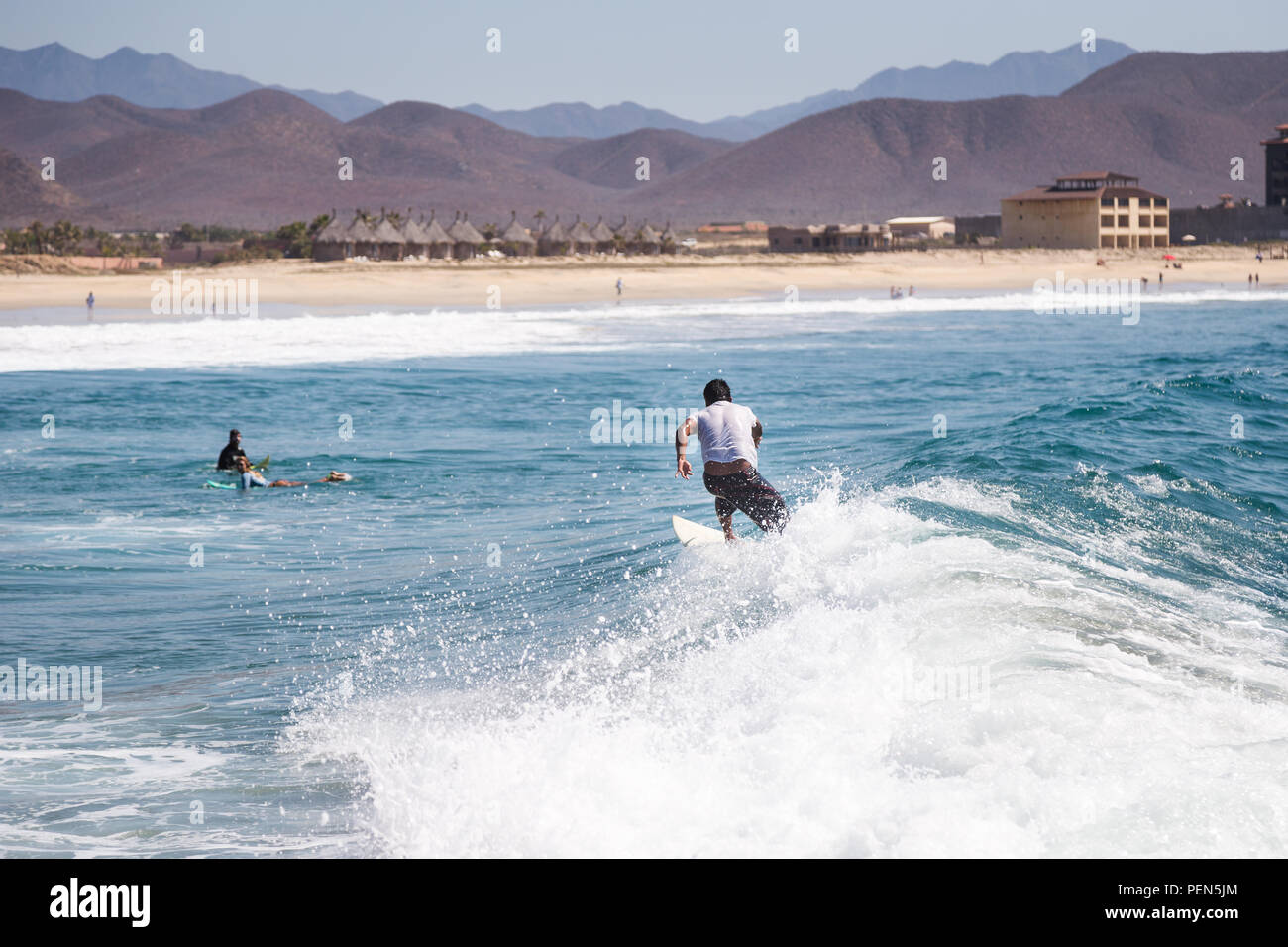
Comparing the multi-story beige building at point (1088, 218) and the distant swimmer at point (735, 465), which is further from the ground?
the multi-story beige building at point (1088, 218)

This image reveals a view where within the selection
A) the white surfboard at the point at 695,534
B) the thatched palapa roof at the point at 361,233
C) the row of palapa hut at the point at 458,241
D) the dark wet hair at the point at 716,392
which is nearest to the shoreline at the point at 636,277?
the row of palapa hut at the point at 458,241

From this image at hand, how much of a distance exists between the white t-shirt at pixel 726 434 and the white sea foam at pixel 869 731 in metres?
1.23

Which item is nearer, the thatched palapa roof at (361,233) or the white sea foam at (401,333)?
the white sea foam at (401,333)

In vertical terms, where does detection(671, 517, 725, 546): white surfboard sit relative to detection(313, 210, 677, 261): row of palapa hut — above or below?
below

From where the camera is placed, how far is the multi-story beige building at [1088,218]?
103 metres

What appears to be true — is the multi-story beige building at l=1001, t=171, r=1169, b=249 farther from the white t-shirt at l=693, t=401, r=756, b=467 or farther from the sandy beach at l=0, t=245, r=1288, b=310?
the white t-shirt at l=693, t=401, r=756, b=467

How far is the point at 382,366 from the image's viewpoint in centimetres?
3131

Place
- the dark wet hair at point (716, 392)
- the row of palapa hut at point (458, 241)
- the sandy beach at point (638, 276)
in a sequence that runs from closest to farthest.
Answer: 1. the dark wet hair at point (716, 392)
2. the sandy beach at point (638, 276)
3. the row of palapa hut at point (458, 241)

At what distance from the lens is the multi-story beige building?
103375 millimetres

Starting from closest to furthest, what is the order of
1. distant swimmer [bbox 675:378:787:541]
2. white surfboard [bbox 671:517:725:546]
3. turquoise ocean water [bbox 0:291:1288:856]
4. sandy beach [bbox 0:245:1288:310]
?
turquoise ocean water [bbox 0:291:1288:856]
distant swimmer [bbox 675:378:787:541]
white surfboard [bbox 671:517:725:546]
sandy beach [bbox 0:245:1288:310]

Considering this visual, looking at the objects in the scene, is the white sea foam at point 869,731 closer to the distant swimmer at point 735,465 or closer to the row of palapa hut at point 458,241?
the distant swimmer at point 735,465

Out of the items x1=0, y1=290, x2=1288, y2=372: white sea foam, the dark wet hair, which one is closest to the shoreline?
x1=0, y1=290, x2=1288, y2=372: white sea foam

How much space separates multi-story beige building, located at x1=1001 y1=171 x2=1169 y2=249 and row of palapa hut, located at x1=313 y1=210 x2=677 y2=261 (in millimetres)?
31521
